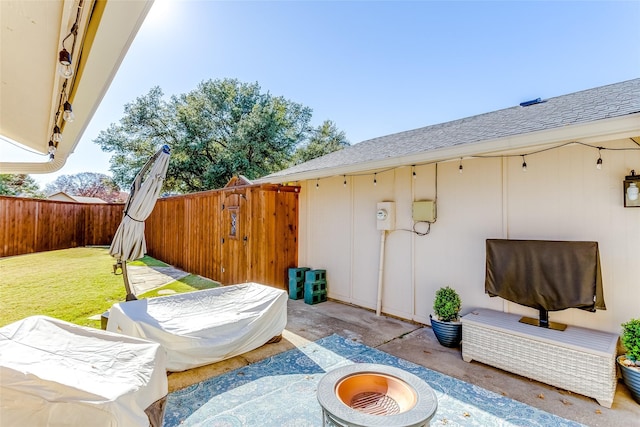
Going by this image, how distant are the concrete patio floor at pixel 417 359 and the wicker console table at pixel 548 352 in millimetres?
113

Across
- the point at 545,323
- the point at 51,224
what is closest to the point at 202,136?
the point at 51,224

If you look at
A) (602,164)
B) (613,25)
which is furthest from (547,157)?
(613,25)

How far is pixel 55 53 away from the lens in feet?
6.98

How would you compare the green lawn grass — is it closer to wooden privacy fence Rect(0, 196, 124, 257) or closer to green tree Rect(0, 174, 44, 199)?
wooden privacy fence Rect(0, 196, 124, 257)

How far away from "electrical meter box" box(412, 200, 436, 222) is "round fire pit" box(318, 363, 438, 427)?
304 cm

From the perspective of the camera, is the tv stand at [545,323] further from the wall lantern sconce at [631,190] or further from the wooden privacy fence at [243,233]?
the wooden privacy fence at [243,233]

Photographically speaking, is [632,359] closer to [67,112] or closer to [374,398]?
[374,398]

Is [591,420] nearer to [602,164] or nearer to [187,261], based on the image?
[602,164]

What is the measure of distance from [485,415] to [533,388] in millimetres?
877

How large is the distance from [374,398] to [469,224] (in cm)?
328

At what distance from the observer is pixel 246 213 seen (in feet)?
22.7

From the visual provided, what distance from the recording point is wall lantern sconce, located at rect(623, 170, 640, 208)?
3.15m

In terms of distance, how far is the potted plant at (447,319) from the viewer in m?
4.02

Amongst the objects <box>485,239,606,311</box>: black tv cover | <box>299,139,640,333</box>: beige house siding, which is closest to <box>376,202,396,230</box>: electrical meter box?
<box>299,139,640,333</box>: beige house siding
